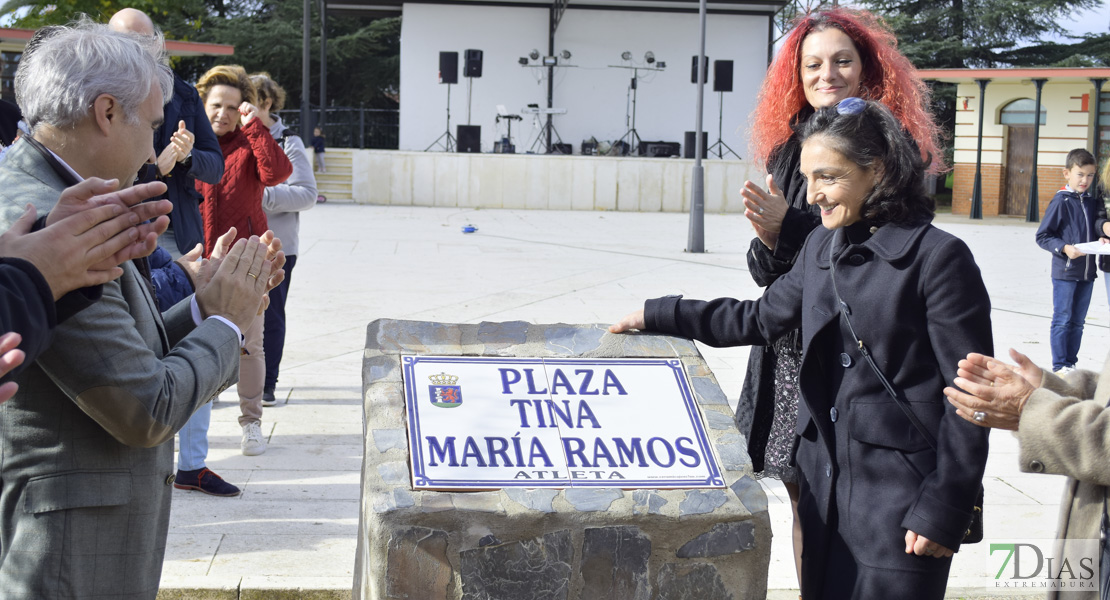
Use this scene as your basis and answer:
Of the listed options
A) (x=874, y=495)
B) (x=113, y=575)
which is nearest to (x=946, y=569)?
(x=874, y=495)

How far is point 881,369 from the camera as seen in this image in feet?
7.61

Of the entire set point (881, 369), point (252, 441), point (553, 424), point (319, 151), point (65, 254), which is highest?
point (319, 151)

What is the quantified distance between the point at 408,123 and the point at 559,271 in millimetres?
17222

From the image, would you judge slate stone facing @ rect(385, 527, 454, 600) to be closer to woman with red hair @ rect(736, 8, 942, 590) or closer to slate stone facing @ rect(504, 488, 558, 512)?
slate stone facing @ rect(504, 488, 558, 512)

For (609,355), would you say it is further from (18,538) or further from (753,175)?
(753,175)

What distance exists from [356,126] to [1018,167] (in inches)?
718

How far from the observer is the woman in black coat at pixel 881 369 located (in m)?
2.24

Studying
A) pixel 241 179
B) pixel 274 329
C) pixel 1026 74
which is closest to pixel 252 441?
pixel 274 329

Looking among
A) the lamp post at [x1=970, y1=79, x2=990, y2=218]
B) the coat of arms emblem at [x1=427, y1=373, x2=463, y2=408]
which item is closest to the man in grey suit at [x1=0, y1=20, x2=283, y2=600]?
the coat of arms emblem at [x1=427, y1=373, x2=463, y2=408]

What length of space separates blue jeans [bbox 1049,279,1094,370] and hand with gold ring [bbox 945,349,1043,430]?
588cm

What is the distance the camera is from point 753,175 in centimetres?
2558

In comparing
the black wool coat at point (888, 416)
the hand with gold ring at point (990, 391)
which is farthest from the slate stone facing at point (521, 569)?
the hand with gold ring at point (990, 391)

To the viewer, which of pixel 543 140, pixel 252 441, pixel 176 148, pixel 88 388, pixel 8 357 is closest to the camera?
pixel 8 357

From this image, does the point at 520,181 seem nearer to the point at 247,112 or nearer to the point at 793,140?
the point at 247,112
